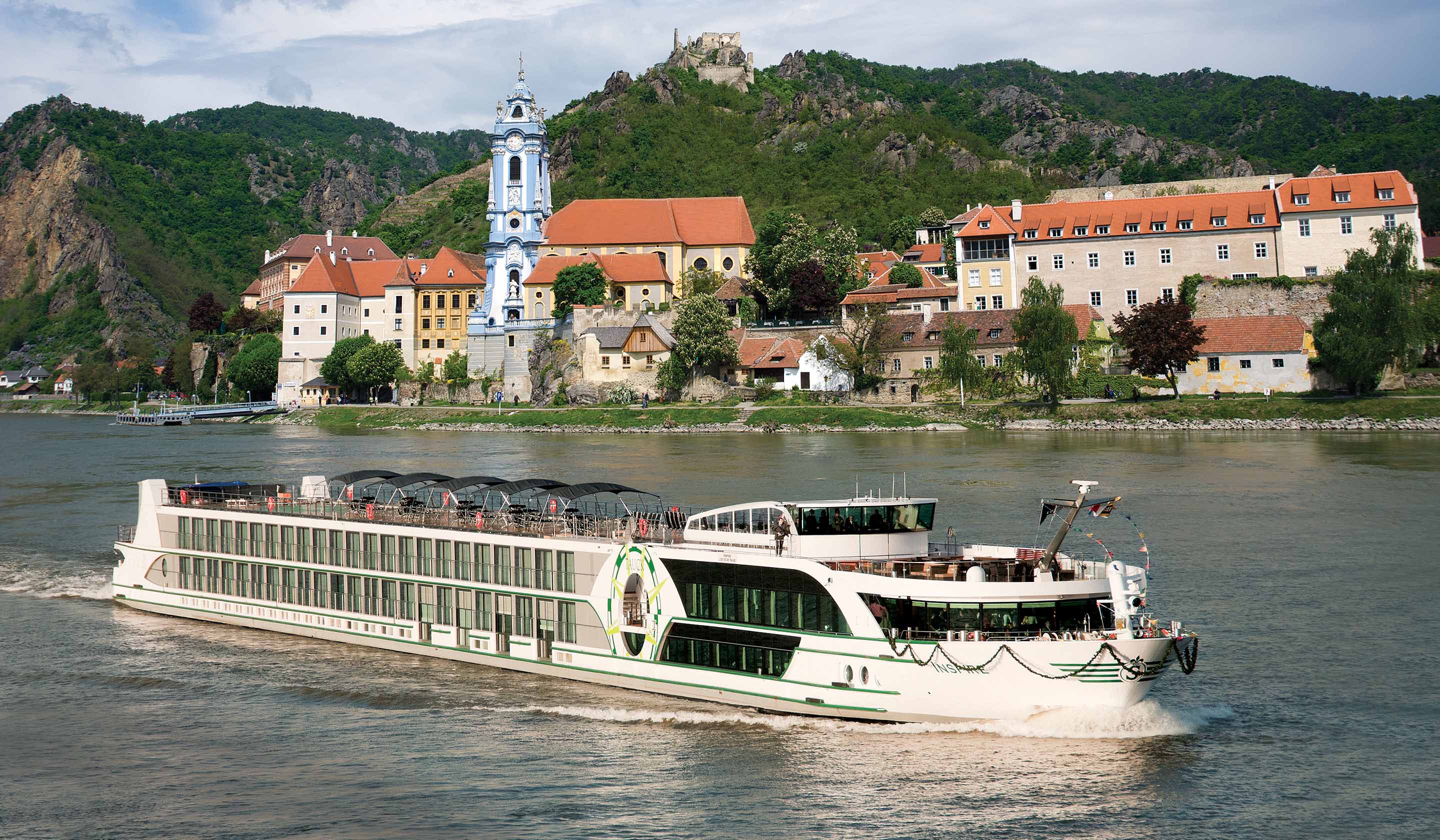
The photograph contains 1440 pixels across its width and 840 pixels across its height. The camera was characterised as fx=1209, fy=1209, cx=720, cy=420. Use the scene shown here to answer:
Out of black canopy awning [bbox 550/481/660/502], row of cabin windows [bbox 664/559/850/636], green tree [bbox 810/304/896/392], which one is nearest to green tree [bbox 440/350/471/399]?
green tree [bbox 810/304/896/392]

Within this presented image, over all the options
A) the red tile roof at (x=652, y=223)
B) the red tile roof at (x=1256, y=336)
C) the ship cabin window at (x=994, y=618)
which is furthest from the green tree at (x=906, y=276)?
the ship cabin window at (x=994, y=618)

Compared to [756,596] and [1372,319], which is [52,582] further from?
[1372,319]

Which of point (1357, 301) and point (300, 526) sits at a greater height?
point (1357, 301)

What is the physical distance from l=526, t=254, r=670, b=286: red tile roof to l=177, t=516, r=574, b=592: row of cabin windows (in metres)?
72.7

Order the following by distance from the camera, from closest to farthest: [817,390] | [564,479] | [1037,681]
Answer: [1037,681] < [564,479] < [817,390]

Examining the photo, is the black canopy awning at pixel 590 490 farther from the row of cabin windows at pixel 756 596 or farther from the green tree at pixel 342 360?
the green tree at pixel 342 360

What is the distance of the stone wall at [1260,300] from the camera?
261 ft

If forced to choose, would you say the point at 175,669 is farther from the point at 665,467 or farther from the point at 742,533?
the point at 665,467

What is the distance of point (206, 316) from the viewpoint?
135500 mm

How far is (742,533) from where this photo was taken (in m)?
23.6

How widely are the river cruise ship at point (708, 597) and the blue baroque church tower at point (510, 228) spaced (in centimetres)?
7442

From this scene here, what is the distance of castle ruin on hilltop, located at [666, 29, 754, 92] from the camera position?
163 meters

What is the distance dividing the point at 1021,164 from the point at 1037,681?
11522 centimetres

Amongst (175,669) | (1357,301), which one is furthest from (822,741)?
(1357,301)
